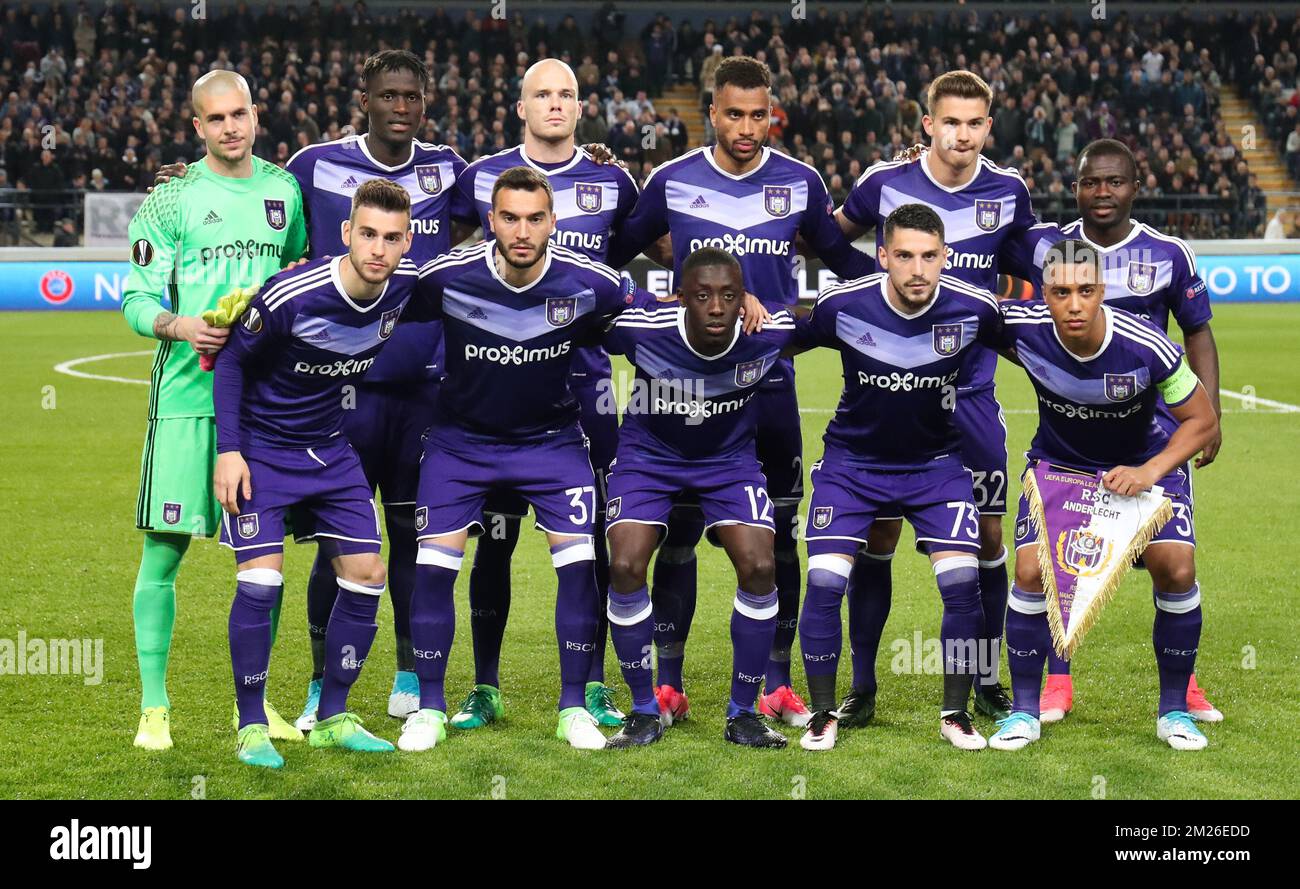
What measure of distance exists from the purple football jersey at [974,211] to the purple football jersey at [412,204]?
1.74 metres

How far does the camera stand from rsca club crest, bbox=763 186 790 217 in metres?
6.03

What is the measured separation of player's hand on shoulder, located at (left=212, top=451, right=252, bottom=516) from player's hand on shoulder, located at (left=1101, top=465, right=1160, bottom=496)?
10.0 ft

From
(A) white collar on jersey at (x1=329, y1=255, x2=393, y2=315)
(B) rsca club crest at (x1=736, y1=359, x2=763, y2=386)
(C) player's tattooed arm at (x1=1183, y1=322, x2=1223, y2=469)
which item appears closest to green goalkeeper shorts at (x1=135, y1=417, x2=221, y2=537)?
(A) white collar on jersey at (x1=329, y1=255, x2=393, y2=315)

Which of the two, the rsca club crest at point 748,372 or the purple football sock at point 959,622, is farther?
the rsca club crest at point 748,372

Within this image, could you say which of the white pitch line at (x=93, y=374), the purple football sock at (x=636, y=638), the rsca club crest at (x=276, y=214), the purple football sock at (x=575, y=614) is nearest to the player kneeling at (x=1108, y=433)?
the purple football sock at (x=636, y=638)

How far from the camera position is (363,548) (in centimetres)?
542

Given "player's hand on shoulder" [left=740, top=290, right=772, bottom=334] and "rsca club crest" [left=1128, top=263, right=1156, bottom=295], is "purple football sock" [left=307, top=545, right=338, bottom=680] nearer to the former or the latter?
"player's hand on shoulder" [left=740, top=290, right=772, bottom=334]

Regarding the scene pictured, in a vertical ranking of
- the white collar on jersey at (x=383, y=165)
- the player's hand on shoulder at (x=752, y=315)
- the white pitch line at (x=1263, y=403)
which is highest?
the white collar on jersey at (x=383, y=165)

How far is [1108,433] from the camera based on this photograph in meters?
5.68

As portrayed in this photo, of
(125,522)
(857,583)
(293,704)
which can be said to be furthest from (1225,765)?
(125,522)

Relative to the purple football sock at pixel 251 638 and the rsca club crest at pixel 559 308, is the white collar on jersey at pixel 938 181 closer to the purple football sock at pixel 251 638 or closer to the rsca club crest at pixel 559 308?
the rsca club crest at pixel 559 308

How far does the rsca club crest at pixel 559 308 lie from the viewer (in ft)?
18.4

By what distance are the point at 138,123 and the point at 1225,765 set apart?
24198 millimetres

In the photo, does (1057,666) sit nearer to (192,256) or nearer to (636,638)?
(636,638)
